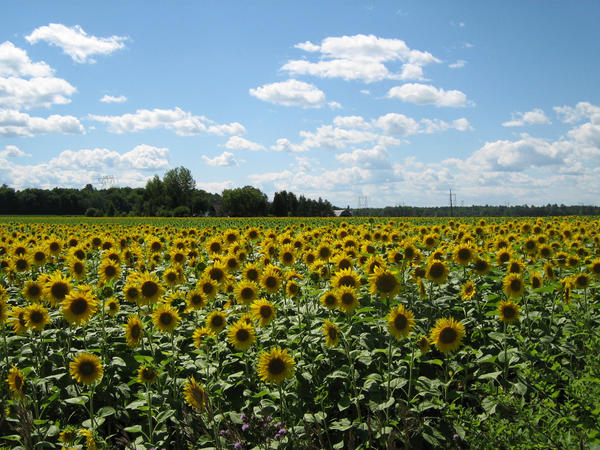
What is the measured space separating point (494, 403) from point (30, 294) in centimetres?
546

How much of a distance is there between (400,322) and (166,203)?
120 meters

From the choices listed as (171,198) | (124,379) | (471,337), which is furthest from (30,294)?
(171,198)

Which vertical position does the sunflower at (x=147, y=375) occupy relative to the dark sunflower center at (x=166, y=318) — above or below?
below

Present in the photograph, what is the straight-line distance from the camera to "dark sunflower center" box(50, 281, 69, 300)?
5559 millimetres

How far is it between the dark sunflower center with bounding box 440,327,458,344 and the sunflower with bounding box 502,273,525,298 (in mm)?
1494

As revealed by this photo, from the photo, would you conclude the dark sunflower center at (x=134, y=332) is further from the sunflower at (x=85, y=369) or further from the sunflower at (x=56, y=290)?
the sunflower at (x=56, y=290)

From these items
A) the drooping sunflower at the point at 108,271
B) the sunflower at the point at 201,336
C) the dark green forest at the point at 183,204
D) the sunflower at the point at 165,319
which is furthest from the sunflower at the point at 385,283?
the dark green forest at the point at 183,204

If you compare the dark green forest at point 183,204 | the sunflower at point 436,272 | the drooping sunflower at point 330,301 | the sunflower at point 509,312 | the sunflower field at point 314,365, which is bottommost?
the sunflower field at point 314,365

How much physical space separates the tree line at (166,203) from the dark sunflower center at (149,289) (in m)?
98.4

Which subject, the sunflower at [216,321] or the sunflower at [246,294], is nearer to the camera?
the sunflower at [216,321]

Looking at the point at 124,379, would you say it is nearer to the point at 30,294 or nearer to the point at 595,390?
the point at 30,294

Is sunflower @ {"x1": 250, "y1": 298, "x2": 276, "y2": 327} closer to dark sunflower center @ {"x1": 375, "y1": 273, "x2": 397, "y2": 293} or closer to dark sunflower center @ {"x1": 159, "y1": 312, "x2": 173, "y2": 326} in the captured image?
dark sunflower center @ {"x1": 159, "y1": 312, "x2": 173, "y2": 326}

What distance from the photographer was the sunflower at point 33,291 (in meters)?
5.71

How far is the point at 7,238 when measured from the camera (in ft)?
38.8
